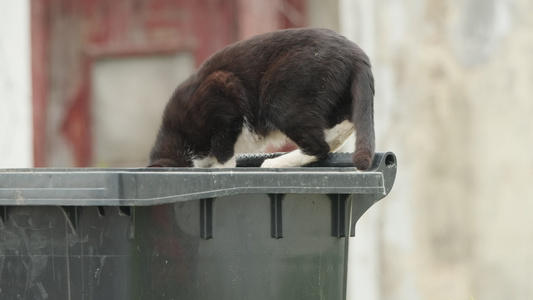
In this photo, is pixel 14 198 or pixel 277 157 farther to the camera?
pixel 277 157

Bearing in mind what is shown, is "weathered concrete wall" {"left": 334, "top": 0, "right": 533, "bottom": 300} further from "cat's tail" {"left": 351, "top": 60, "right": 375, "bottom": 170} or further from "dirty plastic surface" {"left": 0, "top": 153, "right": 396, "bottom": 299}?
"dirty plastic surface" {"left": 0, "top": 153, "right": 396, "bottom": 299}

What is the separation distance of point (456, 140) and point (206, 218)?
11.5 feet

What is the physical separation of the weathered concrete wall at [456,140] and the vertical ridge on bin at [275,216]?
3.21 m

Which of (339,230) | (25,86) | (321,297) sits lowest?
(321,297)

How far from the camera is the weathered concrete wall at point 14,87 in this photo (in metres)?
5.89

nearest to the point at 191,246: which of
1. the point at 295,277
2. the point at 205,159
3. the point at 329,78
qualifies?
the point at 295,277

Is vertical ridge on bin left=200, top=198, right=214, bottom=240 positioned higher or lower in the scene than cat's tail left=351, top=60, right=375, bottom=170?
lower

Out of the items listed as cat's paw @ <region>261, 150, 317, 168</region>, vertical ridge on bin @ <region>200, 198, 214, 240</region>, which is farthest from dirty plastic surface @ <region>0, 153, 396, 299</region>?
cat's paw @ <region>261, 150, 317, 168</region>

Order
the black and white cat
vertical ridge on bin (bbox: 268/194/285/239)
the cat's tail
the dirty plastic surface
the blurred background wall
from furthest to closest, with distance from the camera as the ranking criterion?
the blurred background wall, the black and white cat, the cat's tail, vertical ridge on bin (bbox: 268/194/285/239), the dirty plastic surface

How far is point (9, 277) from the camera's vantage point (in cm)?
301

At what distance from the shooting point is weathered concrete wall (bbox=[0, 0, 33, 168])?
5.89 m

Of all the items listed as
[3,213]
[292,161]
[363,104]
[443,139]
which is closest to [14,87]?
[292,161]

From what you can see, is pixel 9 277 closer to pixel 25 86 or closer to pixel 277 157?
pixel 277 157

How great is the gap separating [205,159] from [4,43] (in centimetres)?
208
